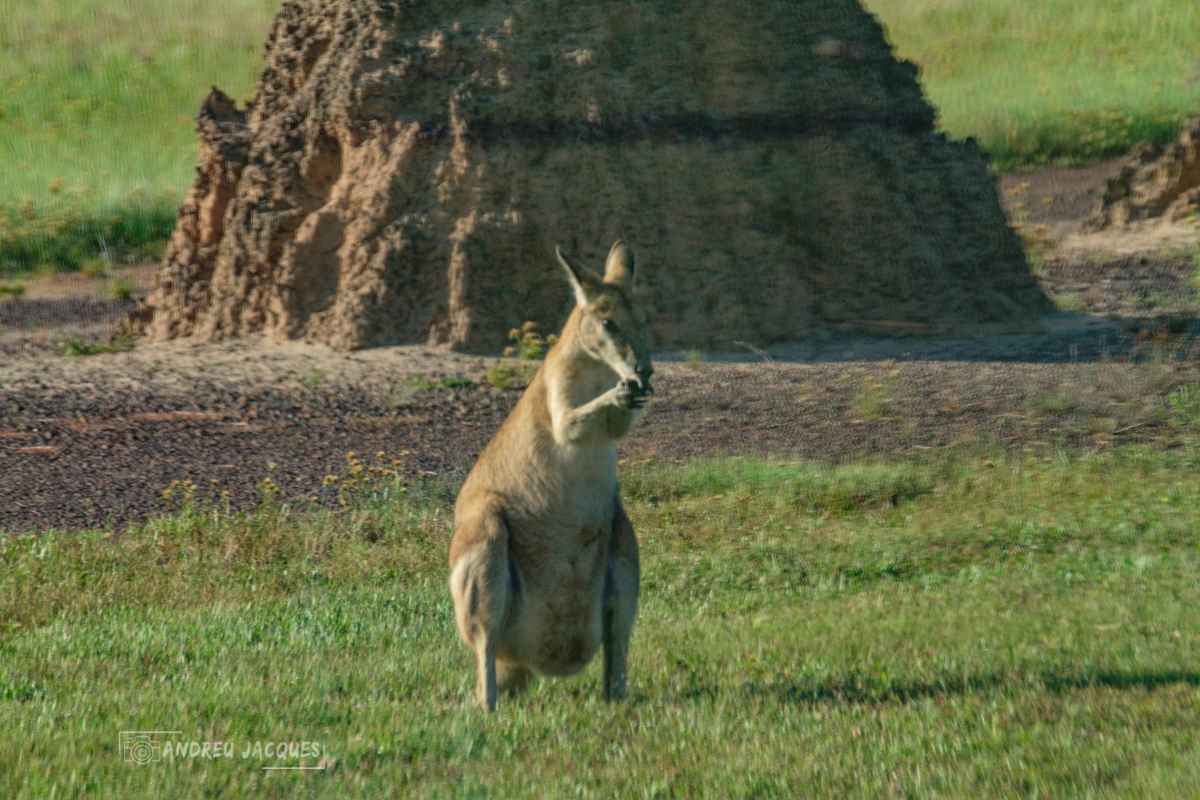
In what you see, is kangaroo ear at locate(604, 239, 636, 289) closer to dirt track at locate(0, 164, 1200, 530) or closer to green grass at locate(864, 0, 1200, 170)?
dirt track at locate(0, 164, 1200, 530)

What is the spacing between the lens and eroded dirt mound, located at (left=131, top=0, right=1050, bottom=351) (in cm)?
1356

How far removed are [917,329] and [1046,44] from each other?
24892 mm

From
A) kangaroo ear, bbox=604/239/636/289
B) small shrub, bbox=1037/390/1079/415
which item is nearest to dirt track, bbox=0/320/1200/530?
small shrub, bbox=1037/390/1079/415

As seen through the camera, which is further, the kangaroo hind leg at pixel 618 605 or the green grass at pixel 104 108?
the green grass at pixel 104 108

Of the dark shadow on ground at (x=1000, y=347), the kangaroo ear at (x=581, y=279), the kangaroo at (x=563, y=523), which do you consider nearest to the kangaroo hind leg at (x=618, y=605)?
the kangaroo at (x=563, y=523)

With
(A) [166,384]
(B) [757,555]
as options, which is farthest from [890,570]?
(A) [166,384]

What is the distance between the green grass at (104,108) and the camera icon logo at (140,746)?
18.5 metres

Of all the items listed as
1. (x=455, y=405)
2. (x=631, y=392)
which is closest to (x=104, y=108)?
(x=455, y=405)

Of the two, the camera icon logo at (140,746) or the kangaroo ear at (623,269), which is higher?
the kangaroo ear at (623,269)

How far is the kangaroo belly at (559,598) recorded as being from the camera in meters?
5.04

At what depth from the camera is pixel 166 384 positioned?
44.1ft

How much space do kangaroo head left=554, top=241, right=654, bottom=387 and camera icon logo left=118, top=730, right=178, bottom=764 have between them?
2085 millimetres

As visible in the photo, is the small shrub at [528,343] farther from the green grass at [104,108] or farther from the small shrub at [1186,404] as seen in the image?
the green grass at [104,108]

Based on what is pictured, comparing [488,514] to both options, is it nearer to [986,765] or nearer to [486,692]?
[486,692]
